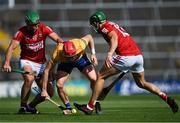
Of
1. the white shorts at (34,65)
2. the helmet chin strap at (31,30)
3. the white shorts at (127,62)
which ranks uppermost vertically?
the helmet chin strap at (31,30)

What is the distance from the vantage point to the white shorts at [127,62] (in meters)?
14.3

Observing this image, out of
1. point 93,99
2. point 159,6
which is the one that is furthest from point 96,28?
point 159,6

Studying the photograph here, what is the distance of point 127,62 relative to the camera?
14.4 meters

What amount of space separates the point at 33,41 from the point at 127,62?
7.59ft

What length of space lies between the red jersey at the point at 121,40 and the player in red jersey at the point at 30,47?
1307 mm

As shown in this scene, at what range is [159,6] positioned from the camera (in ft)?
138

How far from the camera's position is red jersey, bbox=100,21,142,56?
14125 mm

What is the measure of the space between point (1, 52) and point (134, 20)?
8320 millimetres

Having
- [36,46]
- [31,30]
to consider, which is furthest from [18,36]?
[36,46]

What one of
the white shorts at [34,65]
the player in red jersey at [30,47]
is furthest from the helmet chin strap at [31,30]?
the white shorts at [34,65]

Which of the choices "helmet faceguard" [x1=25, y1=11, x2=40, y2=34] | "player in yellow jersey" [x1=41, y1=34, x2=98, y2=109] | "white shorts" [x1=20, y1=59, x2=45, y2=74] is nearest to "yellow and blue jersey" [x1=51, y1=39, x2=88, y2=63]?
"player in yellow jersey" [x1=41, y1=34, x2=98, y2=109]

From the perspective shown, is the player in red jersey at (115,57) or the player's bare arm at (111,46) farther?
the player in red jersey at (115,57)

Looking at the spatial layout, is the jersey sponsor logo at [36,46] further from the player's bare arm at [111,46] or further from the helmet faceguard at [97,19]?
the player's bare arm at [111,46]

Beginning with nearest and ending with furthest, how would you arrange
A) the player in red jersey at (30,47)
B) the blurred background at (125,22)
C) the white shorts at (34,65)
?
the player in red jersey at (30,47)
the white shorts at (34,65)
the blurred background at (125,22)
